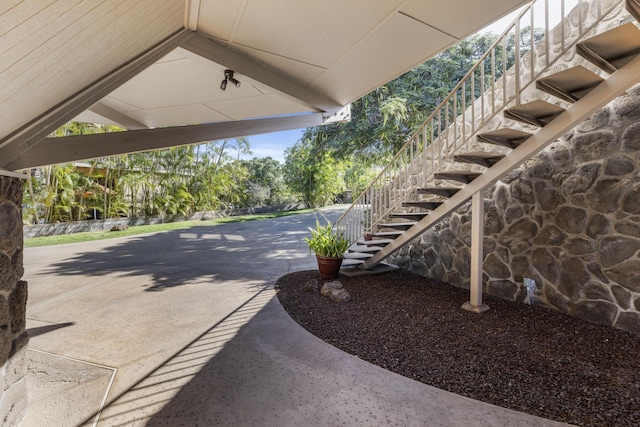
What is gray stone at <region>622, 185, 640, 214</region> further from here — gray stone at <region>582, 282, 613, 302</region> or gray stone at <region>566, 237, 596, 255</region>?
gray stone at <region>582, 282, 613, 302</region>

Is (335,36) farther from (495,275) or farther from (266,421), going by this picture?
(495,275)

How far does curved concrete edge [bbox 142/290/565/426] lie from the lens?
2.04 m

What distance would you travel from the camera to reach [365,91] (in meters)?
3.65

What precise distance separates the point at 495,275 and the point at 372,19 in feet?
12.1

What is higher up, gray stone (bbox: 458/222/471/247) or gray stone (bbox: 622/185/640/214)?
A: gray stone (bbox: 622/185/640/214)

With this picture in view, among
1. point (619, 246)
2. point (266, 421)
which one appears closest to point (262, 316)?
point (266, 421)

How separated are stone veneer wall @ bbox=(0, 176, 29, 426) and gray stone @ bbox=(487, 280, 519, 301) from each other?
4.88 metres

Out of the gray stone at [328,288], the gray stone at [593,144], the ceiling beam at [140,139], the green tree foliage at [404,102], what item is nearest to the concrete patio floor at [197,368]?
the gray stone at [328,288]

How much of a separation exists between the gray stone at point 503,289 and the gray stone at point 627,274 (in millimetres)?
1037

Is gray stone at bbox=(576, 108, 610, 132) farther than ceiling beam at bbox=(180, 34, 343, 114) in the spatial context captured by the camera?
Yes

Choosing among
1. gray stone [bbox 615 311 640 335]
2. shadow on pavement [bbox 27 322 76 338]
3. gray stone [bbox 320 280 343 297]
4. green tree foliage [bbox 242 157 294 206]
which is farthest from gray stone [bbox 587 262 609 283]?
green tree foliage [bbox 242 157 294 206]

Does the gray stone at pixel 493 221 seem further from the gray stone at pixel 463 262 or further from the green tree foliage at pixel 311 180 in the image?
the green tree foliage at pixel 311 180

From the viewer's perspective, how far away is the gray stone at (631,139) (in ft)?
9.93

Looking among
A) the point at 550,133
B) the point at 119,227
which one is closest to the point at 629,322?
the point at 550,133
